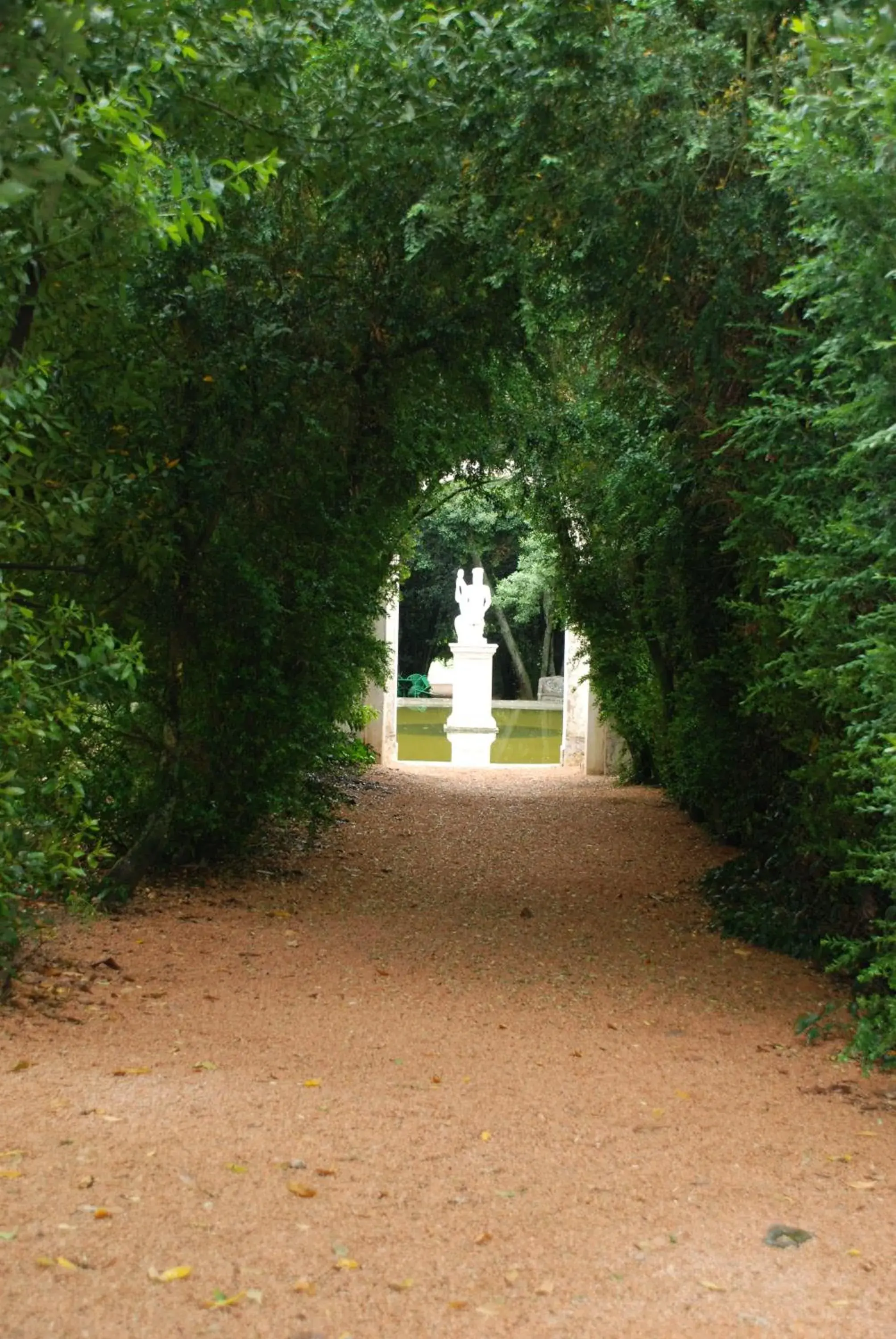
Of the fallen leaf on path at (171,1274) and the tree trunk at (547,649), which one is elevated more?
the tree trunk at (547,649)

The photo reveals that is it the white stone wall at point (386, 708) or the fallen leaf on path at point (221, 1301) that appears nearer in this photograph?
the fallen leaf on path at point (221, 1301)

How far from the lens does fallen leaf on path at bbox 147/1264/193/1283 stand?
2.69 metres

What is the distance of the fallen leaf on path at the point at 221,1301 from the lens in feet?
8.59

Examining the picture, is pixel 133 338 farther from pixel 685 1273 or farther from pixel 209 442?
pixel 685 1273

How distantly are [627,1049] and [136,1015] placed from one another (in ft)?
5.76

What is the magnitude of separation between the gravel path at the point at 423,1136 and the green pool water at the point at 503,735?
44.0ft

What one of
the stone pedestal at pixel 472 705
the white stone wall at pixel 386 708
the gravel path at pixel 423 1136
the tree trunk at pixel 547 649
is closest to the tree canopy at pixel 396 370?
the gravel path at pixel 423 1136

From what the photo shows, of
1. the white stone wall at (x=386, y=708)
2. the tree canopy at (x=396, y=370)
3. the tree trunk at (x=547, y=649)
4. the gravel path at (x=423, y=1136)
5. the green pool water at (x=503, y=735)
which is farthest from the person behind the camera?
the tree trunk at (x=547, y=649)

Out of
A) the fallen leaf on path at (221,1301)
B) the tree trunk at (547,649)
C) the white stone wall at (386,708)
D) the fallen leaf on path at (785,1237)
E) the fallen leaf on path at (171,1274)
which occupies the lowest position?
the fallen leaf on path at (785,1237)

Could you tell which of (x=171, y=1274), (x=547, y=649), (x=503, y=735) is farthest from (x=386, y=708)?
(x=547, y=649)

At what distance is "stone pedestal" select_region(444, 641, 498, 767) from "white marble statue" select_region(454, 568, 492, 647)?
0.59 meters

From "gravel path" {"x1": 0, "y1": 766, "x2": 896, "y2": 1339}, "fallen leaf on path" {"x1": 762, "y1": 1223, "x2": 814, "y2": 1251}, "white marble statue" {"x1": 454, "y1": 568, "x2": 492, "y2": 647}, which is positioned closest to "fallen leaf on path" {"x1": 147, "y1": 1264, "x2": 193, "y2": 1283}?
"gravel path" {"x1": 0, "y1": 766, "x2": 896, "y2": 1339}

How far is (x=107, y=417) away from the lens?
586 cm

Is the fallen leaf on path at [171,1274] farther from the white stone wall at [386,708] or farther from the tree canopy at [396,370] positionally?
the white stone wall at [386,708]
